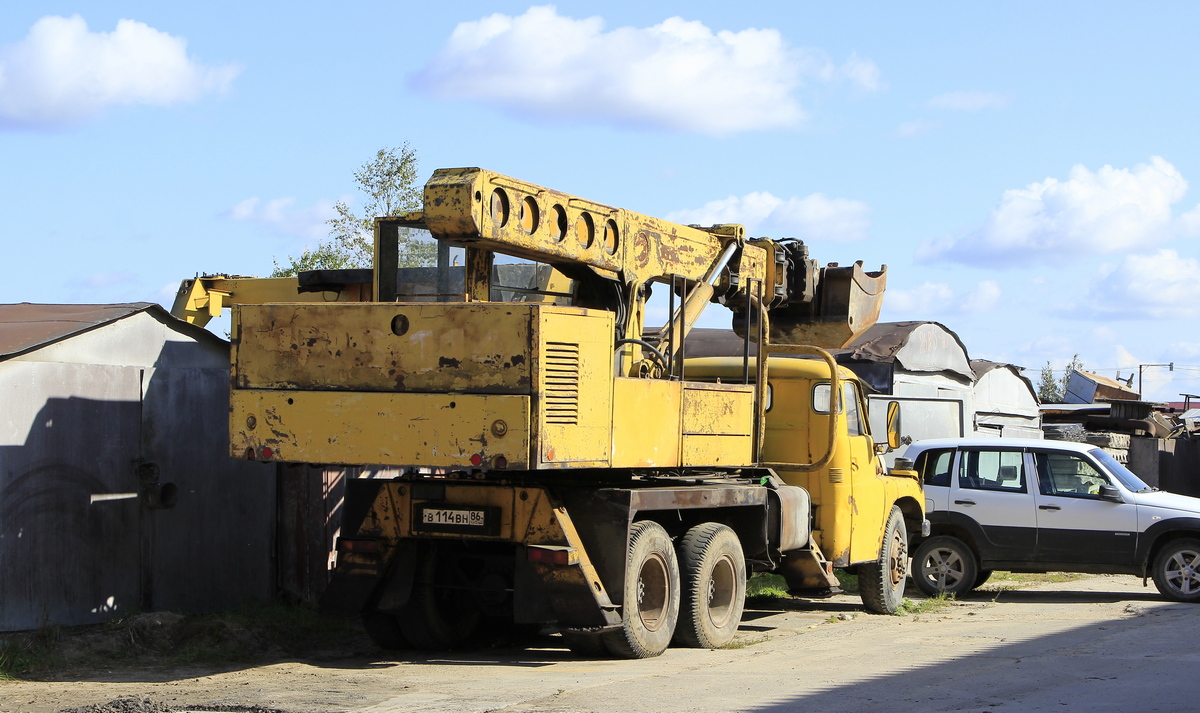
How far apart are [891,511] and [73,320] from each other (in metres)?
8.35

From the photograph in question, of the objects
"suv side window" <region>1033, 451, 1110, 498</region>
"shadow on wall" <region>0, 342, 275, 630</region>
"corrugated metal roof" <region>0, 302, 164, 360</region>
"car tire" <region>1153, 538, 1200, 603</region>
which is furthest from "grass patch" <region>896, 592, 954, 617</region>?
"corrugated metal roof" <region>0, 302, 164, 360</region>

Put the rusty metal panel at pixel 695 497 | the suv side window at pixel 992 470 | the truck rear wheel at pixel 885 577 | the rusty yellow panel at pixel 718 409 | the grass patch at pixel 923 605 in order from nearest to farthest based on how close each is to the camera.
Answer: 1. the rusty metal panel at pixel 695 497
2. the rusty yellow panel at pixel 718 409
3. the truck rear wheel at pixel 885 577
4. the grass patch at pixel 923 605
5. the suv side window at pixel 992 470

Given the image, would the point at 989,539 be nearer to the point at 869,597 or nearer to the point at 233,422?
the point at 869,597

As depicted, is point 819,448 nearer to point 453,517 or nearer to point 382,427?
point 453,517

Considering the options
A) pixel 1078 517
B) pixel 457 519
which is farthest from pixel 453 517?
pixel 1078 517

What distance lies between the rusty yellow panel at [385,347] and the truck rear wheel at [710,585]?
9.21 feet

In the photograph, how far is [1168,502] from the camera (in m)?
14.6

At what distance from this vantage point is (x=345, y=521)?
10219mm

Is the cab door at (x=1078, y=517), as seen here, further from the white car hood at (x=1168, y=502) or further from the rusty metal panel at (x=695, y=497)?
the rusty metal panel at (x=695, y=497)

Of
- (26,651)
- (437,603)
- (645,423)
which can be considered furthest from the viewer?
(437,603)

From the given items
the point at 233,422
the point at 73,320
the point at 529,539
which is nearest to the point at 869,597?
the point at 529,539

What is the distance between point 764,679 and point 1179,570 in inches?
302

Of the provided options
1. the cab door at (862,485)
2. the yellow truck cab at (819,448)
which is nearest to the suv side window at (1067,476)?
the cab door at (862,485)

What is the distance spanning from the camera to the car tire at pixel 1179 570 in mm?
14367
